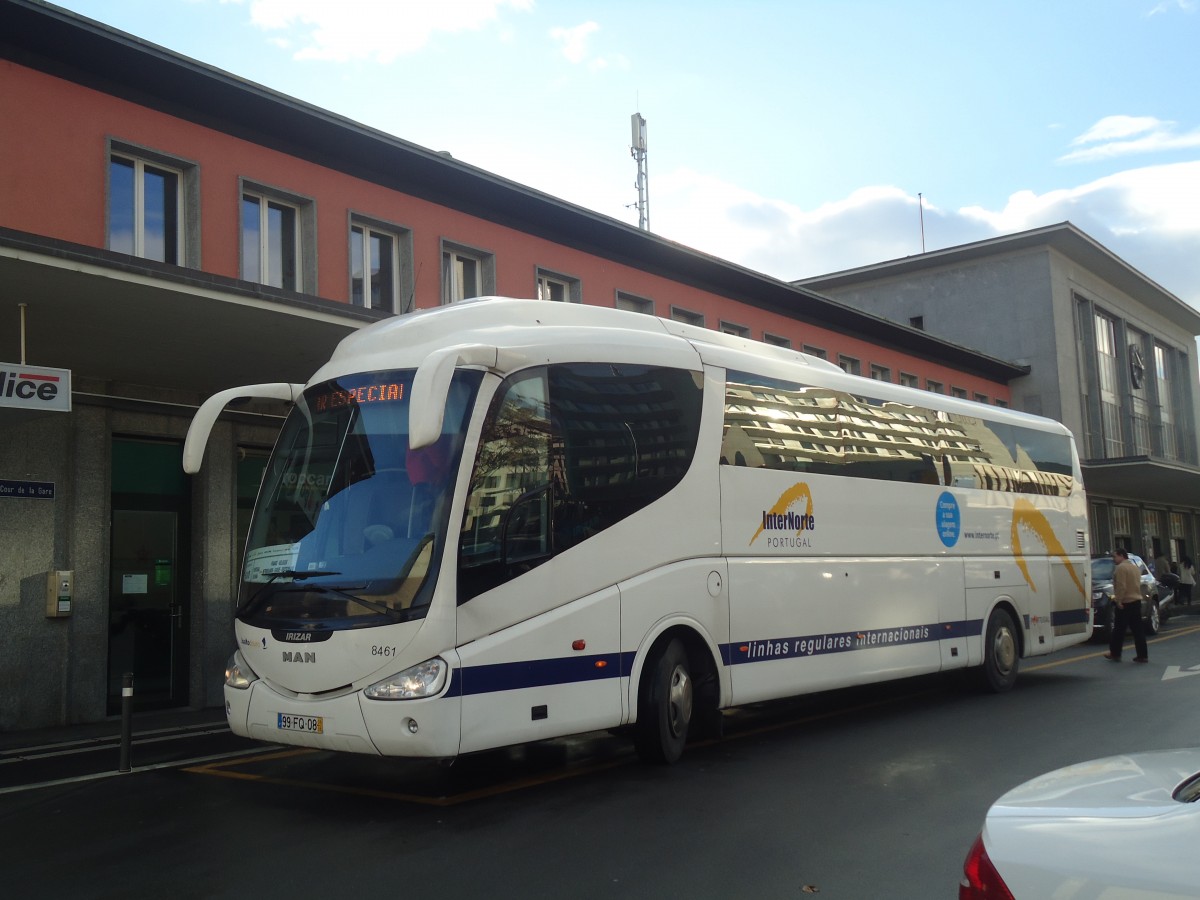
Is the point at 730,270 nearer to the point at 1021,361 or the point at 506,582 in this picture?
the point at 506,582

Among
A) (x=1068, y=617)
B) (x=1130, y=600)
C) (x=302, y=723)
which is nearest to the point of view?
(x=302, y=723)

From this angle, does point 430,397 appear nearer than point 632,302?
Yes

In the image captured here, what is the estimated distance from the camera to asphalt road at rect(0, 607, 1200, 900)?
5910mm

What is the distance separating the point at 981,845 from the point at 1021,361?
44.3m

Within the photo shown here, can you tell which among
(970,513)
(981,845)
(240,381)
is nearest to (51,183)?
(240,381)

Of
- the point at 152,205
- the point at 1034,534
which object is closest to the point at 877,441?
the point at 1034,534

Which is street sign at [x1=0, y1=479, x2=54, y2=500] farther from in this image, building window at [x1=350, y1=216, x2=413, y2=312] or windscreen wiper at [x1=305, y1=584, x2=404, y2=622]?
windscreen wiper at [x1=305, y1=584, x2=404, y2=622]

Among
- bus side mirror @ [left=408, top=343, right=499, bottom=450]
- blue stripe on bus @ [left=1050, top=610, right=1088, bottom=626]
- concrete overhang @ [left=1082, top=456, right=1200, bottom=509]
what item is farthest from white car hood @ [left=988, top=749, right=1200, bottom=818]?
concrete overhang @ [left=1082, top=456, right=1200, bottom=509]

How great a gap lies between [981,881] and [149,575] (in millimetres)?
13907

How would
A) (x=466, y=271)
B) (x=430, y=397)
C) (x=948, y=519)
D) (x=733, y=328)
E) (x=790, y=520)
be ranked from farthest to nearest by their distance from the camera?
(x=733, y=328) → (x=466, y=271) → (x=948, y=519) → (x=790, y=520) → (x=430, y=397)

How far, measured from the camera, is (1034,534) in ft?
49.9

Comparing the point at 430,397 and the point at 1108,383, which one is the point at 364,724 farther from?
the point at 1108,383

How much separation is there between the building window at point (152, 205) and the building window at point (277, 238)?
95cm

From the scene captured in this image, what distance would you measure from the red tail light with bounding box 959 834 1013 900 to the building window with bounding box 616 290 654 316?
20.1m
